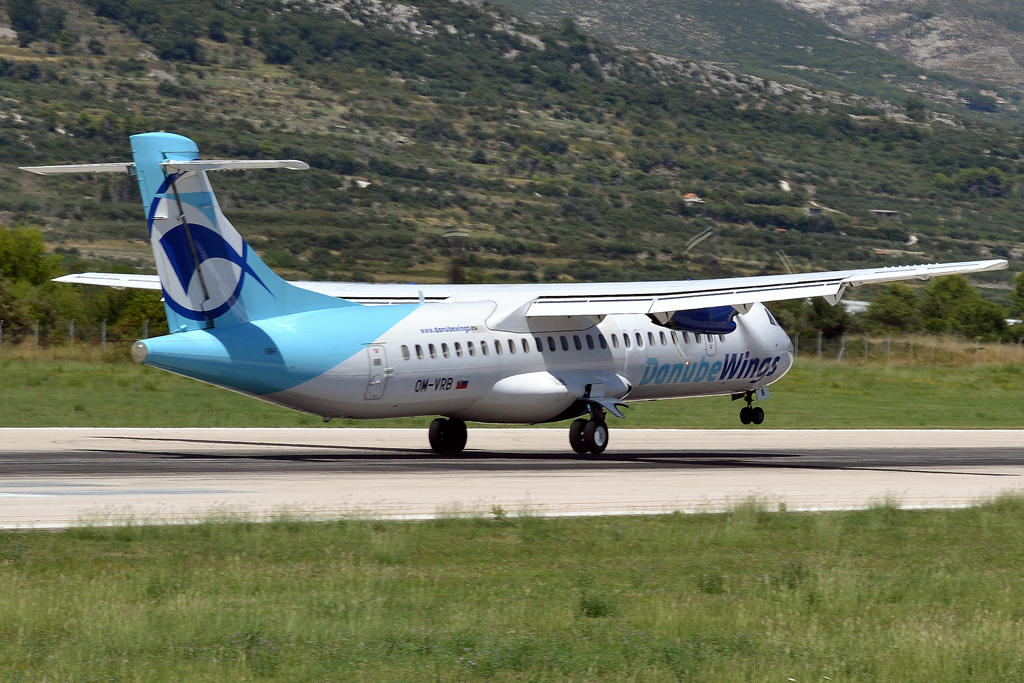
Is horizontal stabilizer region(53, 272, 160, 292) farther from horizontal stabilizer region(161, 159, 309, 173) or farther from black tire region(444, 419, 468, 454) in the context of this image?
black tire region(444, 419, 468, 454)

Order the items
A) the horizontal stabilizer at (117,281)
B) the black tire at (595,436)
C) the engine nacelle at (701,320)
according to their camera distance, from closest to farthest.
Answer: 1. the black tire at (595,436)
2. the horizontal stabilizer at (117,281)
3. the engine nacelle at (701,320)

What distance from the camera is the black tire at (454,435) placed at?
33.2m

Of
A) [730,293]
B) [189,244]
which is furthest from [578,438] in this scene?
[189,244]

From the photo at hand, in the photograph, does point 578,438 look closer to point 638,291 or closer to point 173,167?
point 638,291

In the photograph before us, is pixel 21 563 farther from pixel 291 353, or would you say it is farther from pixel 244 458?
pixel 244 458

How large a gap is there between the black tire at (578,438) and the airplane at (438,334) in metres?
0.05

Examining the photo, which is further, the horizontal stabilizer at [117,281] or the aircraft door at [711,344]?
the aircraft door at [711,344]

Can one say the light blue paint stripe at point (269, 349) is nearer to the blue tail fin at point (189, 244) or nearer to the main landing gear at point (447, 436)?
the blue tail fin at point (189, 244)

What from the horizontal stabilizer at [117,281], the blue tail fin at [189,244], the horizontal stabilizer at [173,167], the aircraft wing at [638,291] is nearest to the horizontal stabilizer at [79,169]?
the horizontal stabilizer at [173,167]

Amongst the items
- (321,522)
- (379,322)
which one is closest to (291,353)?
(379,322)

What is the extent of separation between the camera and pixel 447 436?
109 feet

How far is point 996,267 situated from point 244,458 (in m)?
16.5

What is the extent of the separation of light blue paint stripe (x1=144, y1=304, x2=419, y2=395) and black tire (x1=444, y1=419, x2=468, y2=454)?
4.78 m

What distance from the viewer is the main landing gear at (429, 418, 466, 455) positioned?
1307 inches
